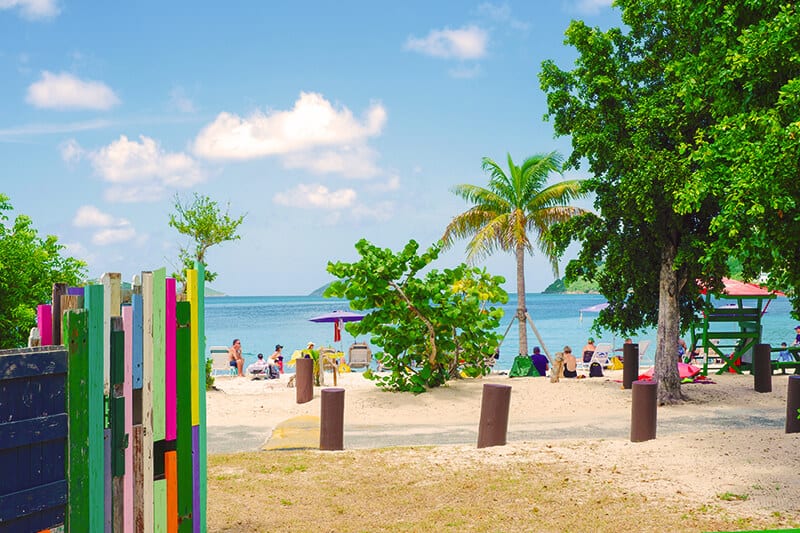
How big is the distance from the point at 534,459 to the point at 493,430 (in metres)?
0.93

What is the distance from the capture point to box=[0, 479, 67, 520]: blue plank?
4820 mm

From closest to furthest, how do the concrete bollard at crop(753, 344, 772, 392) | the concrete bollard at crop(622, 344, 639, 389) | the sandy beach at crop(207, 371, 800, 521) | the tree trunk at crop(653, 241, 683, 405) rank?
the sandy beach at crop(207, 371, 800, 521)
the tree trunk at crop(653, 241, 683, 405)
the concrete bollard at crop(753, 344, 772, 392)
the concrete bollard at crop(622, 344, 639, 389)

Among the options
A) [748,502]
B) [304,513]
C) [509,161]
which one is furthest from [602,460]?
[509,161]

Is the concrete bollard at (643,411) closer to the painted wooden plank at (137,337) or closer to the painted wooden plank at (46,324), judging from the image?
the painted wooden plank at (137,337)

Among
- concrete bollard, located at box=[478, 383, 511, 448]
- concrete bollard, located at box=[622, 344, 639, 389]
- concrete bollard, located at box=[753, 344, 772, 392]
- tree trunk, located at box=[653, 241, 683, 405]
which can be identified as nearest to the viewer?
concrete bollard, located at box=[478, 383, 511, 448]

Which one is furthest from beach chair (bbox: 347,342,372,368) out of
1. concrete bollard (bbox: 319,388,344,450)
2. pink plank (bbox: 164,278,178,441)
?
pink plank (bbox: 164,278,178,441)

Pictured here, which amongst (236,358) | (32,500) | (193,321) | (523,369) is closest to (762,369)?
(523,369)

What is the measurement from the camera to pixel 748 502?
331 inches

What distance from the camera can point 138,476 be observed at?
560 centimetres

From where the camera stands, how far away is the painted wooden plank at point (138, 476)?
5.53 meters

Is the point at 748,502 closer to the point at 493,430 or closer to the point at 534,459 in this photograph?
the point at 534,459

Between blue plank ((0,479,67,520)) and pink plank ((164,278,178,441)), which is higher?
pink plank ((164,278,178,441))

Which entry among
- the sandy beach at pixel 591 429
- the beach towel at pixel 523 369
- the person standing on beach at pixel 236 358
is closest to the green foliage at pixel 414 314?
the sandy beach at pixel 591 429

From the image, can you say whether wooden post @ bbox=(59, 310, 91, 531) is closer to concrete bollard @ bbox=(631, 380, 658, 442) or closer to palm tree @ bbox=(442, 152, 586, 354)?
concrete bollard @ bbox=(631, 380, 658, 442)
